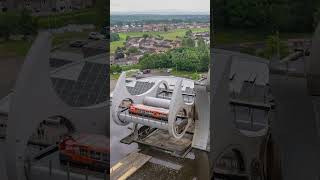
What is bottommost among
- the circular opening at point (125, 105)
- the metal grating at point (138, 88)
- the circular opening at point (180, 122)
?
the circular opening at point (180, 122)

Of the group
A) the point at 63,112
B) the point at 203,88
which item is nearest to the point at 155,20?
the point at 203,88

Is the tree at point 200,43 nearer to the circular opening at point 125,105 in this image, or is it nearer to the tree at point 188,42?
the tree at point 188,42

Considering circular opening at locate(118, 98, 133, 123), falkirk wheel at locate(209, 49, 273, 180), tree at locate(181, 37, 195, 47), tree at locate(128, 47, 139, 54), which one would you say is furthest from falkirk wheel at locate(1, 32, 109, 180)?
circular opening at locate(118, 98, 133, 123)

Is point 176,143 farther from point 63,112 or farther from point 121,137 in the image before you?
point 63,112

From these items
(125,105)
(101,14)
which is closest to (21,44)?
(101,14)

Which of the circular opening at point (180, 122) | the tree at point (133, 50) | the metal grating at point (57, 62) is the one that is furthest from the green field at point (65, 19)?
the circular opening at point (180, 122)

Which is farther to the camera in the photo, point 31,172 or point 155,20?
point 155,20

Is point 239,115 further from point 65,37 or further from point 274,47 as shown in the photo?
point 65,37
